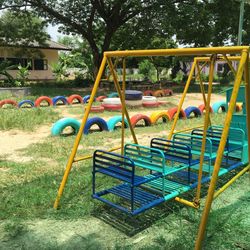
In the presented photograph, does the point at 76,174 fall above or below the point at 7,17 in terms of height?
below

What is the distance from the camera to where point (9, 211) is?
150 inches

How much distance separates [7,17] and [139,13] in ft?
32.4

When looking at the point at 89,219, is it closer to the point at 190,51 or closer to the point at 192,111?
the point at 190,51

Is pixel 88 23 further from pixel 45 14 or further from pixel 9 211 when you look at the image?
pixel 9 211

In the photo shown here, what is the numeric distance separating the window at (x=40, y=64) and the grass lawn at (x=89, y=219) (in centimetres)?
2480

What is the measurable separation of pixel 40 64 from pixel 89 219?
2722 centimetres

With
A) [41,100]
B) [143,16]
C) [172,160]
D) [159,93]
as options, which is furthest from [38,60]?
[172,160]

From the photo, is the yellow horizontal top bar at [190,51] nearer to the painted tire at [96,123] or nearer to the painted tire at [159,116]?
the painted tire at [96,123]

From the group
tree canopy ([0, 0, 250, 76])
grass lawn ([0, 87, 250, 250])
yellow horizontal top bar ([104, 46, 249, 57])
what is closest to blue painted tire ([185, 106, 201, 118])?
grass lawn ([0, 87, 250, 250])

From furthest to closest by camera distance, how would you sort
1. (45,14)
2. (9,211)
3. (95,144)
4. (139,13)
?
(45,14) → (139,13) → (95,144) → (9,211)

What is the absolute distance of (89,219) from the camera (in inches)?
144

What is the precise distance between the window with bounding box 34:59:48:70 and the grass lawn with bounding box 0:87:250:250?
24.8m

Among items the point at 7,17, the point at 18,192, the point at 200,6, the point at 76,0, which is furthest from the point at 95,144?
the point at 7,17

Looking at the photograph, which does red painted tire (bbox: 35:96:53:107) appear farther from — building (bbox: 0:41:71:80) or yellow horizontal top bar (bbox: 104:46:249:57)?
building (bbox: 0:41:71:80)
